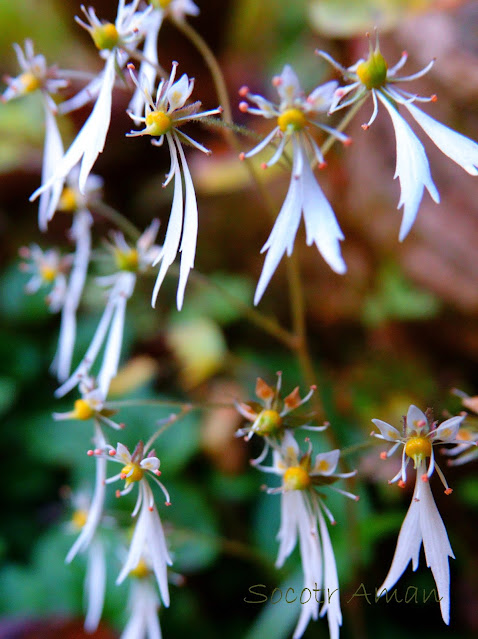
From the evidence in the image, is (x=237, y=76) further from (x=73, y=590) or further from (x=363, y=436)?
(x=73, y=590)

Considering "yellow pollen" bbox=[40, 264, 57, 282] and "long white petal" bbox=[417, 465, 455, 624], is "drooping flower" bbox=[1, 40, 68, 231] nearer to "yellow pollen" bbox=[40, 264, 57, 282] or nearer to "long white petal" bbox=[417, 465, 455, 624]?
"yellow pollen" bbox=[40, 264, 57, 282]

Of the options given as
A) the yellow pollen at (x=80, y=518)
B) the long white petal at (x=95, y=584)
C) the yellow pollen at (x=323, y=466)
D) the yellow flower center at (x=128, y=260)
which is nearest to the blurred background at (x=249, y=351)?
the long white petal at (x=95, y=584)

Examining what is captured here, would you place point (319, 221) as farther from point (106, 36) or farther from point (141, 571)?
point (141, 571)

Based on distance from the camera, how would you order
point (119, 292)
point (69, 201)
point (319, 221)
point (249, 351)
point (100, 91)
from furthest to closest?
point (249, 351) → point (69, 201) → point (119, 292) → point (100, 91) → point (319, 221)

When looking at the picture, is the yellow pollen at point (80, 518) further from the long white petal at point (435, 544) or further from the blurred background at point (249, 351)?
the long white petal at point (435, 544)

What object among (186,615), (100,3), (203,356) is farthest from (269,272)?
(100,3)

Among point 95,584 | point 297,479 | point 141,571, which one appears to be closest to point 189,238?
point 297,479
